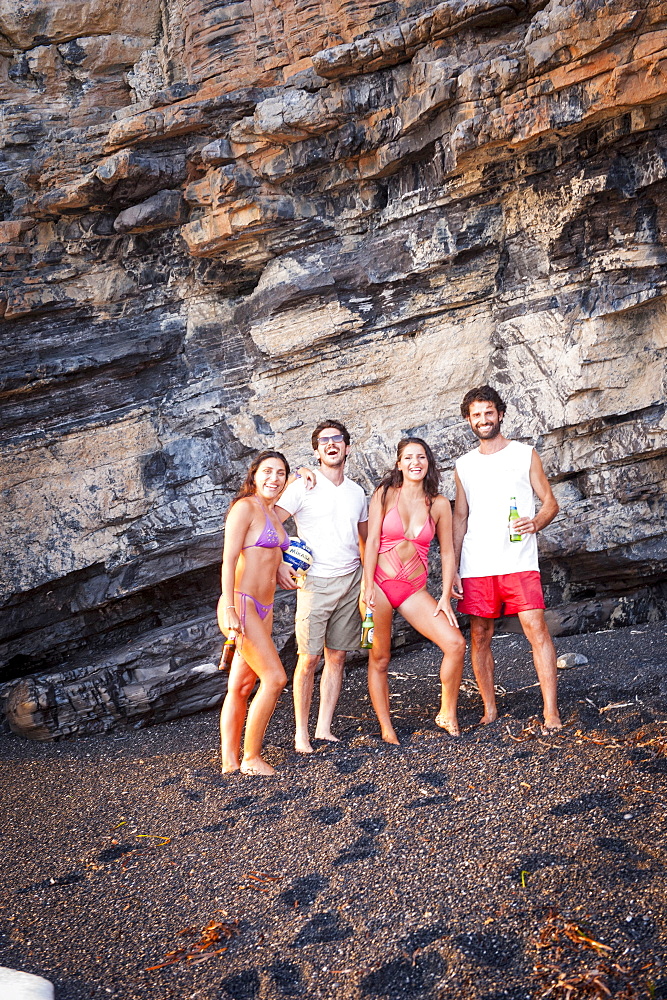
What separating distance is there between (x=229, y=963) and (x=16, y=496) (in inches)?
245

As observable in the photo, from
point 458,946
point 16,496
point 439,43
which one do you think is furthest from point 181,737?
point 439,43

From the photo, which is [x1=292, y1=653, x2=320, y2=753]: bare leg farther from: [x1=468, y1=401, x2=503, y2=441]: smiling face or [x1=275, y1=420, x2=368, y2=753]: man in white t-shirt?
[x1=468, y1=401, x2=503, y2=441]: smiling face

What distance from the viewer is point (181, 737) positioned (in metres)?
7.30

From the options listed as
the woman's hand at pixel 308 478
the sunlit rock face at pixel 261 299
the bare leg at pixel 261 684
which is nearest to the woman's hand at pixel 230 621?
the bare leg at pixel 261 684

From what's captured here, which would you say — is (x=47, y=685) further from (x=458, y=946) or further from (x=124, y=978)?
(x=458, y=946)

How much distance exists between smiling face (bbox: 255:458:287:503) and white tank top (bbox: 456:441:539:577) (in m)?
1.35

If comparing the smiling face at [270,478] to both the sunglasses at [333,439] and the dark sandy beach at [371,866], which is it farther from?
the dark sandy beach at [371,866]

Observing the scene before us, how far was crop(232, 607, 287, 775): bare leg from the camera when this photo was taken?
17.7 feet

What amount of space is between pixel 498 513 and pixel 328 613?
4.57 ft

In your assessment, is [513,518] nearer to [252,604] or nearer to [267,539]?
[267,539]

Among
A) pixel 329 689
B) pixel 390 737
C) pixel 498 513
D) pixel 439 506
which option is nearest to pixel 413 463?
pixel 439 506

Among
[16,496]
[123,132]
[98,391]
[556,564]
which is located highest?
[123,132]

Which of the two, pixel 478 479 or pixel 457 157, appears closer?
pixel 478 479

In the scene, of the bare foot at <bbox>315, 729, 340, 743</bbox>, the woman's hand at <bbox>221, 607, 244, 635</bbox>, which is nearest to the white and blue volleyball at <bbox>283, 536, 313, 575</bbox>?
the woman's hand at <bbox>221, 607, 244, 635</bbox>
